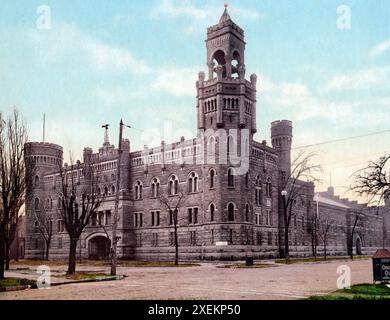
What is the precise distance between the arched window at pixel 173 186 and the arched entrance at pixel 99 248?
11.2 metres

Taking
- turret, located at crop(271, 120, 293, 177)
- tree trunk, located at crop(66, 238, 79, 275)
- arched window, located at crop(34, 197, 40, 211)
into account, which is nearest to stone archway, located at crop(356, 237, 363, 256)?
turret, located at crop(271, 120, 293, 177)

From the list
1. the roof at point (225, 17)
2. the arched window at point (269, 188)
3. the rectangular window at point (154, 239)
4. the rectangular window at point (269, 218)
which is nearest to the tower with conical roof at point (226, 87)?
the roof at point (225, 17)

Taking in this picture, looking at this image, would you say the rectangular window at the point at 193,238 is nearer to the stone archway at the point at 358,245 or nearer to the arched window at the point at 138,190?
the arched window at the point at 138,190

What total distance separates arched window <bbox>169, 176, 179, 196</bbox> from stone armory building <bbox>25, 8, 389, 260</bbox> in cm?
11

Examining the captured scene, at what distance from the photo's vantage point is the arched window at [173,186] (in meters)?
50.8

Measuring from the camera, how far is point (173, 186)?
51.1 meters

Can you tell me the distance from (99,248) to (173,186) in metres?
13.9

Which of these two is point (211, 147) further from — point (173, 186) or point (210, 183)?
point (173, 186)

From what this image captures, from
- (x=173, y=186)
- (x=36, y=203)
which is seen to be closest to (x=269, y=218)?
(x=173, y=186)

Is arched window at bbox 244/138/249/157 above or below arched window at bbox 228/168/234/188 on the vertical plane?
above

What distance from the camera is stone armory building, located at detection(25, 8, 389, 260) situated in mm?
46438

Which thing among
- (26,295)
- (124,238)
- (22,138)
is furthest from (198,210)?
(26,295)

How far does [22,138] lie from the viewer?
2339cm

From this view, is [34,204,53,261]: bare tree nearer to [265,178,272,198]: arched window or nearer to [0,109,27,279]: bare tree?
[265,178,272,198]: arched window
